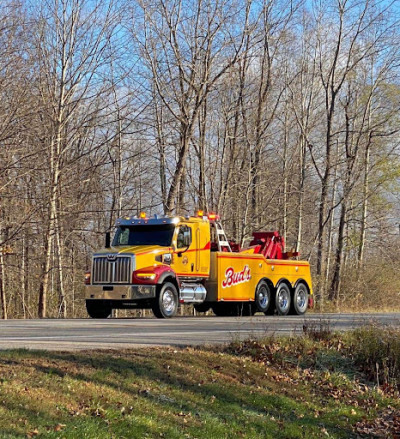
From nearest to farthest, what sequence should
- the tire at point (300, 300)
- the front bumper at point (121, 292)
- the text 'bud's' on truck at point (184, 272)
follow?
the front bumper at point (121, 292), the text 'bud's' on truck at point (184, 272), the tire at point (300, 300)

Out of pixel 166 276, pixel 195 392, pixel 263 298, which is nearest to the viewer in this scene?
pixel 195 392

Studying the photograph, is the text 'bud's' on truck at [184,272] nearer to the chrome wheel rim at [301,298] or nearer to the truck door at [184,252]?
the truck door at [184,252]

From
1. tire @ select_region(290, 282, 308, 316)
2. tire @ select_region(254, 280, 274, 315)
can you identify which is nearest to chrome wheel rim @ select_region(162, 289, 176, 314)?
tire @ select_region(254, 280, 274, 315)

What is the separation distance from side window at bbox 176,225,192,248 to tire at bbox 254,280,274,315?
3.28 metres

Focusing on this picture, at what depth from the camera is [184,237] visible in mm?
23078

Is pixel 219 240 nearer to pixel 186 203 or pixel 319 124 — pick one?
pixel 186 203

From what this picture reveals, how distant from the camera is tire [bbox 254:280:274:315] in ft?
82.5

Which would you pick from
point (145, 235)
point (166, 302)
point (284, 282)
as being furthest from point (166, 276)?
point (284, 282)

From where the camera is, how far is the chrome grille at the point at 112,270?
21672 mm

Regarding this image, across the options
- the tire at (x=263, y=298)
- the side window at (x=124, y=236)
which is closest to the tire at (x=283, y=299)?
the tire at (x=263, y=298)

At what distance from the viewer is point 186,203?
39875 millimetres

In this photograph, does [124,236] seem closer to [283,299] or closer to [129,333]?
[283,299]

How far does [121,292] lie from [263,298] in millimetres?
5639

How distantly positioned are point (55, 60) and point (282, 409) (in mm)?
22729
